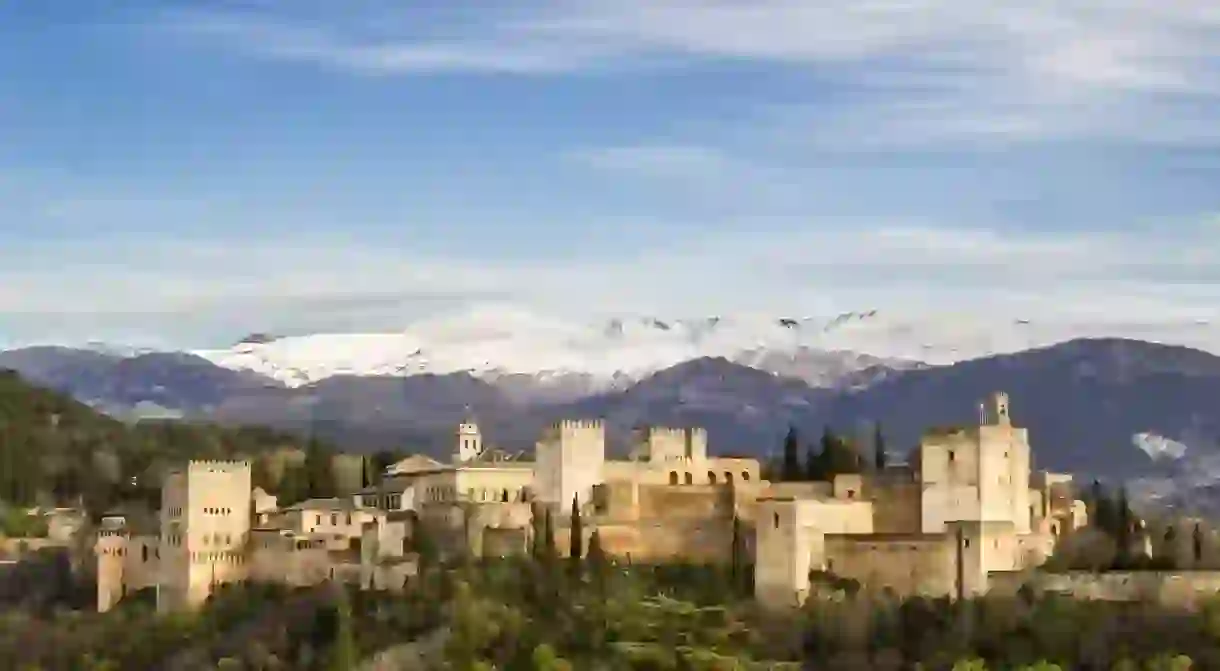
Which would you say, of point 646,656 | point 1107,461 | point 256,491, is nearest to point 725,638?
point 646,656

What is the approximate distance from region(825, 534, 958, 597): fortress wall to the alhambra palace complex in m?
0.03

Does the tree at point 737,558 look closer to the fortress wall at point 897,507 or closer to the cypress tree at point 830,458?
the fortress wall at point 897,507

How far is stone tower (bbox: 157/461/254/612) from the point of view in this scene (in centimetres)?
5456

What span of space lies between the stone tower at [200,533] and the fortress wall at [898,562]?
13.0m

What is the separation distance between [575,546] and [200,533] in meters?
8.47

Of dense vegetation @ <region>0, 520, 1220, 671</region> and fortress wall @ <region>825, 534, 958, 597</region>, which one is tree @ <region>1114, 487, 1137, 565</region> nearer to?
dense vegetation @ <region>0, 520, 1220, 671</region>

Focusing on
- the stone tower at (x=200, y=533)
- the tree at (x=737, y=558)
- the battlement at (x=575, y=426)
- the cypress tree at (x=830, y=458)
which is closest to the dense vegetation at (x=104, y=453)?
the stone tower at (x=200, y=533)

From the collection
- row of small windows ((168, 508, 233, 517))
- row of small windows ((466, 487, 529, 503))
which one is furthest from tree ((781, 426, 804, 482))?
row of small windows ((168, 508, 233, 517))

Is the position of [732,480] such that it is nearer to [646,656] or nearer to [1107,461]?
[646,656]

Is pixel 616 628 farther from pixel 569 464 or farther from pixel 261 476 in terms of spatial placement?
pixel 261 476

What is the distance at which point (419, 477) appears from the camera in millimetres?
57531

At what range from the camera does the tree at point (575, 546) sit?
51.4 m

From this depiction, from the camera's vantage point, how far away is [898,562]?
4944cm

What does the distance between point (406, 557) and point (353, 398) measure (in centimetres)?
10172
